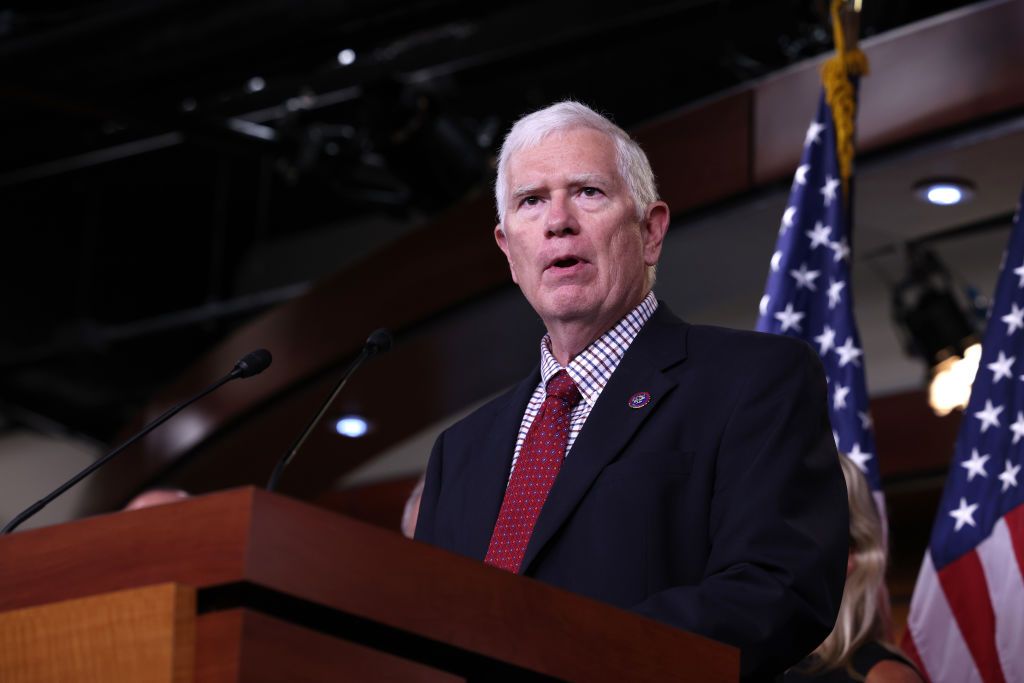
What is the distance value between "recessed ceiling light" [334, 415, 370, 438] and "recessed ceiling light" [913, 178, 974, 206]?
2756mm

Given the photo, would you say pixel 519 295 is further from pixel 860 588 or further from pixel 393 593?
pixel 393 593

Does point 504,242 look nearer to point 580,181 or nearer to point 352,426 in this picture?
point 580,181

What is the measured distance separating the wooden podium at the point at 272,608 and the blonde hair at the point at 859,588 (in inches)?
50.3

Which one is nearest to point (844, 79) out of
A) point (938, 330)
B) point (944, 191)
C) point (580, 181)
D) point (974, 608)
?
point (944, 191)

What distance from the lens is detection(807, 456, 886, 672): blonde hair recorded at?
256 centimetres

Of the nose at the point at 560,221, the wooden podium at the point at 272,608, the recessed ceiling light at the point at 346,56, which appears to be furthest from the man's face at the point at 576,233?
the recessed ceiling light at the point at 346,56

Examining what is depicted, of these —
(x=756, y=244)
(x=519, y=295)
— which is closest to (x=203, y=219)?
(x=519, y=295)

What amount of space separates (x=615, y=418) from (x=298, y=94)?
4.02m

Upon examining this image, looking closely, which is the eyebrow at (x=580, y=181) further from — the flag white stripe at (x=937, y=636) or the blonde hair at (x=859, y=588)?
the flag white stripe at (x=937, y=636)

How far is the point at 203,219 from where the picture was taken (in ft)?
26.7

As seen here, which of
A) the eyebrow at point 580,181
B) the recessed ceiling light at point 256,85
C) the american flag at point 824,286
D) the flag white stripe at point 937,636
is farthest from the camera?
the recessed ceiling light at point 256,85

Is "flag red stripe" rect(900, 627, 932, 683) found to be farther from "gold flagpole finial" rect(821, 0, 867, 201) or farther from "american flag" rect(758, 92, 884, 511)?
"gold flagpole finial" rect(821, 0, 867, 201)

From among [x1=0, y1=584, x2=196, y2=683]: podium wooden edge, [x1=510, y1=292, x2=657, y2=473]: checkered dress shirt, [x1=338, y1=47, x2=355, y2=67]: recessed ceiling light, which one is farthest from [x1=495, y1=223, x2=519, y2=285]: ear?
[x1=338, y1=47, x2=355, y2=67]: recessed ceiling light

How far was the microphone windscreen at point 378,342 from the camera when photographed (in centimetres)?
204
